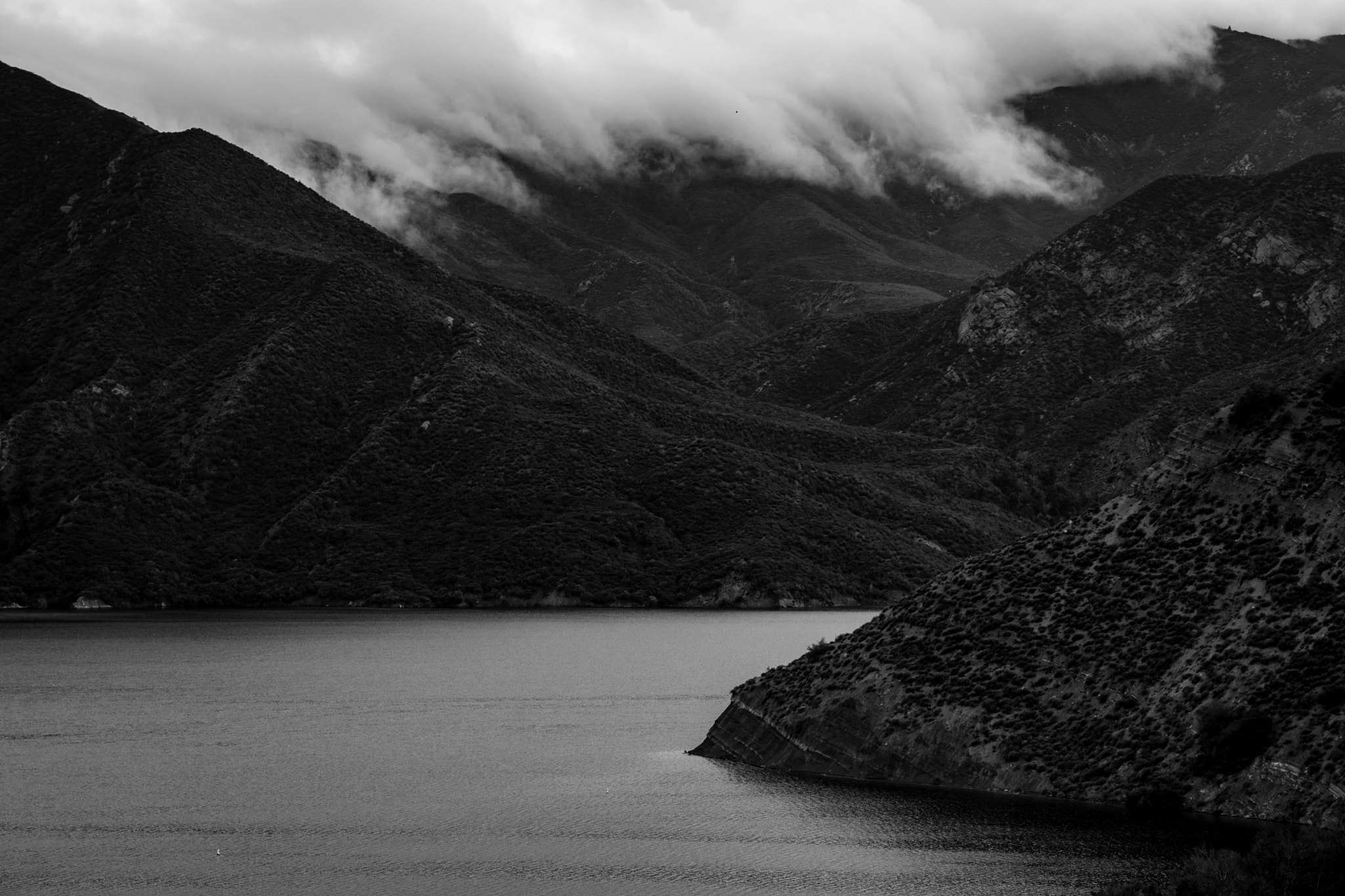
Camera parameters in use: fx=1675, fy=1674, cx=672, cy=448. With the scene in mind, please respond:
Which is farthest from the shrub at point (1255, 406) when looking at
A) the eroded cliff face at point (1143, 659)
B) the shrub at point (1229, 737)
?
the shrub at point (1229, 737)

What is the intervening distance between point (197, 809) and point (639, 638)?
83867mm

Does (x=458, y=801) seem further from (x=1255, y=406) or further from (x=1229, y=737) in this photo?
(x=1255, y=406)

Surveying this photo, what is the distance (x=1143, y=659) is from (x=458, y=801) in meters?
30.6

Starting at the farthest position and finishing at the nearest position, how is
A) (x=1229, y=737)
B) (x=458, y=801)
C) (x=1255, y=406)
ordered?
(x=458, y=801) < (x=1255, y=406) < (x=1229, y=737)

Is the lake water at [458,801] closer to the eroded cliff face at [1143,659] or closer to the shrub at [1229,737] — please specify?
the eroded cliff face at [1143,659]

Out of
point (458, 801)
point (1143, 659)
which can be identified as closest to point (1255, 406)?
point (1143, 659)

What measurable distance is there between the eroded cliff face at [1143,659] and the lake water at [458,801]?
2.10 m

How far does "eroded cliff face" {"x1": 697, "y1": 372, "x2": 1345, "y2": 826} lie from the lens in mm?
62625

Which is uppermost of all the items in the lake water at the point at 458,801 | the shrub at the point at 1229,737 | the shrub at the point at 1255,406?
the shrub at the point at 1255,406

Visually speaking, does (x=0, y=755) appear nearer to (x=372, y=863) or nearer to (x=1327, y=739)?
(x=372, y=863)

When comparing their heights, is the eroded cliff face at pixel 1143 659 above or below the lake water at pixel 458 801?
above

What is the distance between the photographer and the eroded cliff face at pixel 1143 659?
62625 millimetres

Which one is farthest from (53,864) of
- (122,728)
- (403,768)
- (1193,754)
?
(1193,754)

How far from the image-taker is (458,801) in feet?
247
